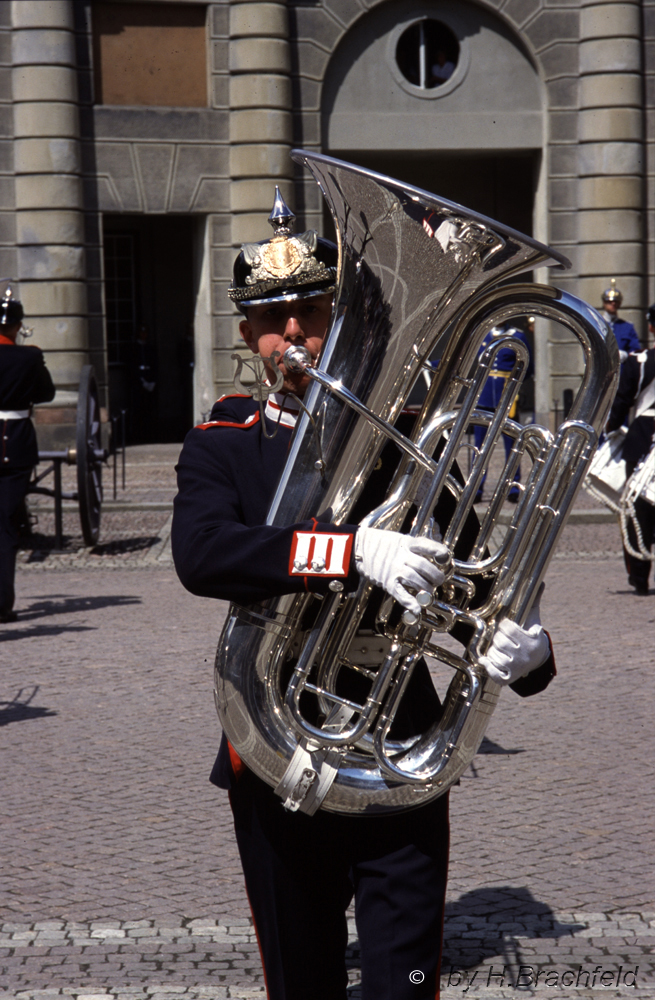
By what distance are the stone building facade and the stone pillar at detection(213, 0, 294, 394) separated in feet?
0.07

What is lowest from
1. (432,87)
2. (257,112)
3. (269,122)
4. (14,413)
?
(14,413)

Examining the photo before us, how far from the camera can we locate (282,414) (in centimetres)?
247

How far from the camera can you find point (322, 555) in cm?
216

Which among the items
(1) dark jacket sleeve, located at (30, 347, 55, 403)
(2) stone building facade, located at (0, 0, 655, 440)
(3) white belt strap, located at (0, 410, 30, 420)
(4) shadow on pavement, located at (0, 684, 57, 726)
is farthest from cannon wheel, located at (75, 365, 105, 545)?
(2) stone building facade, located at (0, 0, 655, 440)

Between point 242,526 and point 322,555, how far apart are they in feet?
0.66

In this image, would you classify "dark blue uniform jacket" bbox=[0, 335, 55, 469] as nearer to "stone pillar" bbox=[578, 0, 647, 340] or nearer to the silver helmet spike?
the silver helmet spike

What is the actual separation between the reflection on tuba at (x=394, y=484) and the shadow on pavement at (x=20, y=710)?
3.48 metres

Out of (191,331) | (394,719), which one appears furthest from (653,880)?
(191,331)

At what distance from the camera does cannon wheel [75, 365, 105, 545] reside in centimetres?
973

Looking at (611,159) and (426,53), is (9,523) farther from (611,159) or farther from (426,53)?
(611,159)

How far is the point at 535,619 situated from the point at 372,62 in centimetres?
1500

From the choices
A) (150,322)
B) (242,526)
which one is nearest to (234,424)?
(242,526)

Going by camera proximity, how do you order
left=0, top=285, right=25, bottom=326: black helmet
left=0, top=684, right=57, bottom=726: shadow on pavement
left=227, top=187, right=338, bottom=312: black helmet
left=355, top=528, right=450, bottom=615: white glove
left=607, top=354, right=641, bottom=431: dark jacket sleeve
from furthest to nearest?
1. left=607, top=354, right=641, bottom=431: dark jacket sleeve
2. left=0, top=285, right=25, bottom=326: black helmet
3. left=0, top=684, right=57, bottom=726: shadow on pavement
4. left=227, top=187, right=338, bottom=312: black helmet
5. left=355, top=528, right=450, bottom=615: white glove

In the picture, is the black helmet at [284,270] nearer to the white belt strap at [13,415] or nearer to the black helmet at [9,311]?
the white belt strap at [13,415]
